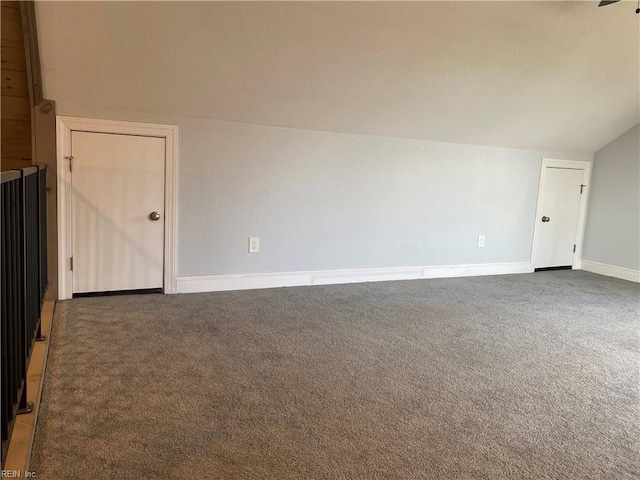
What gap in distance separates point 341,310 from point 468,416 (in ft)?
5.15

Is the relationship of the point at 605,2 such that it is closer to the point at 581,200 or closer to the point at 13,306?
the point at 581,200

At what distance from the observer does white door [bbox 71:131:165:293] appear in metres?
3.26

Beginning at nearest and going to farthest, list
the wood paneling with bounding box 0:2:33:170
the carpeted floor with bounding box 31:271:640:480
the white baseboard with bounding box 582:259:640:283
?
the carpeted floor with bounding box 31:271:640:480 → the wood paneling with bounding box 0:2:33:170 → the white baseboard with bounding box 582:259:640:283

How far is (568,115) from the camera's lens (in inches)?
176

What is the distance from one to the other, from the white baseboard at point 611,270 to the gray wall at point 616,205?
0.15 ft

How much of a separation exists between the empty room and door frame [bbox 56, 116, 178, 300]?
0.02 meters

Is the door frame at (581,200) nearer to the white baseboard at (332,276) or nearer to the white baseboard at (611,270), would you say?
the white baseboard at (611,270)

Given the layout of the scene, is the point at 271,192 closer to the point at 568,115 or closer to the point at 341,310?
the point at 341,310

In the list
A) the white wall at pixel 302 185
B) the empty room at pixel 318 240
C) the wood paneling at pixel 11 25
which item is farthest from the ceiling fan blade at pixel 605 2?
the wood paneling at pixel 11 25

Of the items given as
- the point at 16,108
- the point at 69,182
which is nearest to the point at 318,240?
the point at 69,182

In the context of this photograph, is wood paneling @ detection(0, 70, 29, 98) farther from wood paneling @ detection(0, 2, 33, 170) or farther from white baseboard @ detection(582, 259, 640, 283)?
white baseboard @ detection(582, 259, 640, 283)

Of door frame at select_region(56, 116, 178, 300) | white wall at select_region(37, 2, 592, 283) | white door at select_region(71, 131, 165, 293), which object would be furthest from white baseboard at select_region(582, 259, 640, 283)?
white door at select_region(71, 131, 165, 293)

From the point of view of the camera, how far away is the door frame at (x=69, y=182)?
3.16 meters

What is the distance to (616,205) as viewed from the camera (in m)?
5.18
